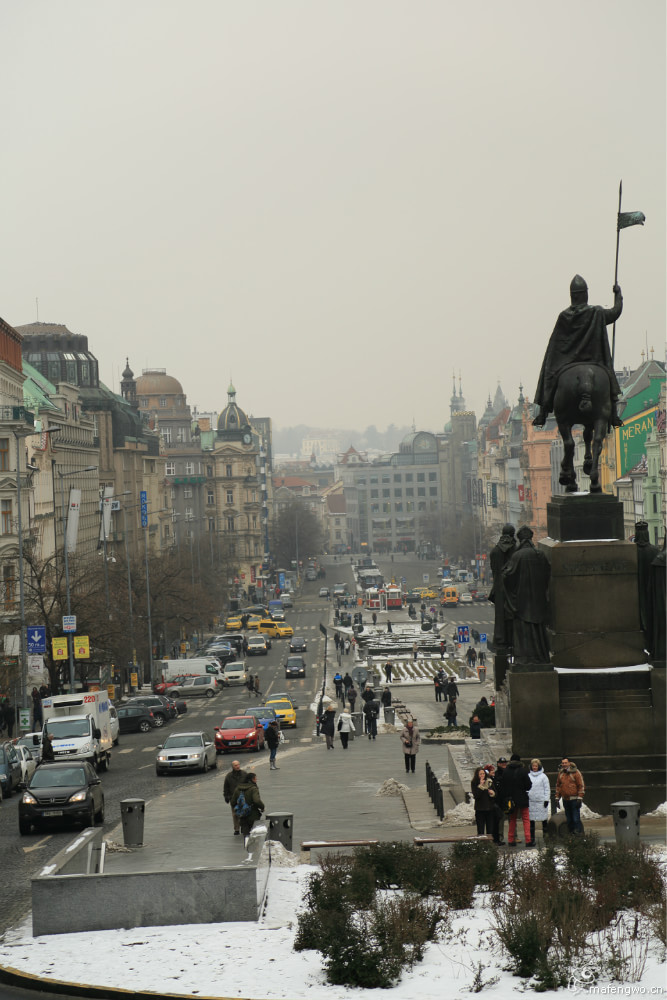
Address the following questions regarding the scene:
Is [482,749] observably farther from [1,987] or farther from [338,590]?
[338,590]

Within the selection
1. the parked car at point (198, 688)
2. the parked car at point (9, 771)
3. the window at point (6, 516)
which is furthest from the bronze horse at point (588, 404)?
the parked car at point (198, 688)

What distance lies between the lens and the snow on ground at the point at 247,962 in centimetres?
1412

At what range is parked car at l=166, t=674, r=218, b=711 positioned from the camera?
246 ft

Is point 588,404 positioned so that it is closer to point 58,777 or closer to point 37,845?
point 37,845

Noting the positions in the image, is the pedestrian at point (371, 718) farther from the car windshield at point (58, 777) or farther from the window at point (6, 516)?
the window at point (6, 516)

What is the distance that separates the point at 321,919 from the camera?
1546 centimetres

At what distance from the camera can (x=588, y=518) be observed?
2248 centimetres

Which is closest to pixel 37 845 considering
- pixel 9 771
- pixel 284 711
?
pixel 9 771

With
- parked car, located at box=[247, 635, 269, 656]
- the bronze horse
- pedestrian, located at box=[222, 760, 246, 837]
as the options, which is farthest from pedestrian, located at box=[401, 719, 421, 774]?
parked car, located at box=[247, 635, 269, 656]

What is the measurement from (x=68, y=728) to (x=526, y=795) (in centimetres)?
2408

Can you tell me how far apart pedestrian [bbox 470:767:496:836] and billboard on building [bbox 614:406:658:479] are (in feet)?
335

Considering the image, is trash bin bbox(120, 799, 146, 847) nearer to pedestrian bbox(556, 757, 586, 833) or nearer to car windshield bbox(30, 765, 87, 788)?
car windshield bbox(30, 765, 87, 788)

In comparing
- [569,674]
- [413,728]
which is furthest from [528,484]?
[569,674]

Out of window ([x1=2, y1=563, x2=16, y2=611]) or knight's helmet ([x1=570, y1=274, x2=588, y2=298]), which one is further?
window ([x1=2, y1=563, x2=16, y2=611])
